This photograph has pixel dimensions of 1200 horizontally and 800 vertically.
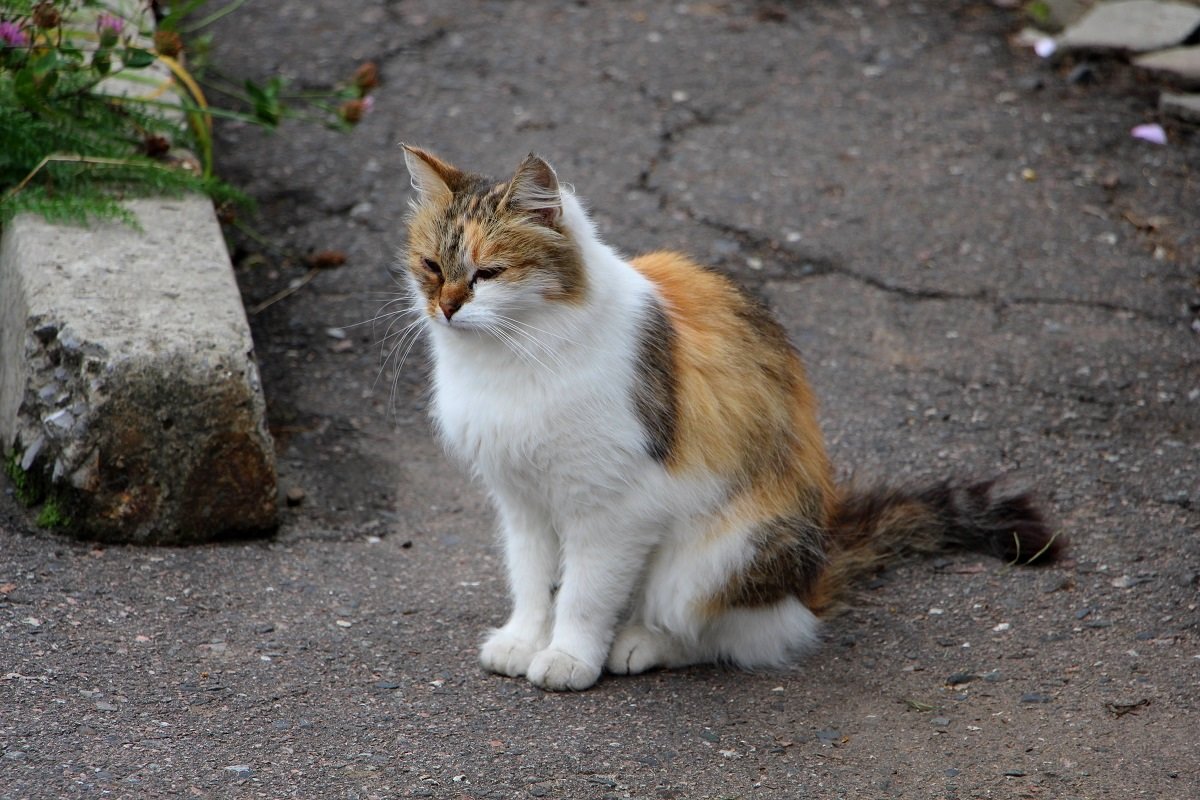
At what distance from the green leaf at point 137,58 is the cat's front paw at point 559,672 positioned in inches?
82.8

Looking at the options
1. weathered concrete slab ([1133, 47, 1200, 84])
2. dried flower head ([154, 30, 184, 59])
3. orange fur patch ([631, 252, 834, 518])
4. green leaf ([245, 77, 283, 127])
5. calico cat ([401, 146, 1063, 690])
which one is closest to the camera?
calico cat ([401, 146, 1063, 690])

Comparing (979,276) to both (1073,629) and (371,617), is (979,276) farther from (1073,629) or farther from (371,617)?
(371,617)

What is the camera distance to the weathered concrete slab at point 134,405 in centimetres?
330

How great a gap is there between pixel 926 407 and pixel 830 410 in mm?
310

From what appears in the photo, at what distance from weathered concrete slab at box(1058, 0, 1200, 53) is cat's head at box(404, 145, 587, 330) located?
4249 millimetres

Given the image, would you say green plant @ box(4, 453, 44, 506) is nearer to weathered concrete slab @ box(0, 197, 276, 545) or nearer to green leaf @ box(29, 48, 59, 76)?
weathered concrete slab @ box(0, 197, 276, 545)

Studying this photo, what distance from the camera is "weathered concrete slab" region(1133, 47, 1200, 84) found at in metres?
5.87

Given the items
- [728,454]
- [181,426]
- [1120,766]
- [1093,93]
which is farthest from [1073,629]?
[1093,93]

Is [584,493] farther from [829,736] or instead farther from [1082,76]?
[1082,76]

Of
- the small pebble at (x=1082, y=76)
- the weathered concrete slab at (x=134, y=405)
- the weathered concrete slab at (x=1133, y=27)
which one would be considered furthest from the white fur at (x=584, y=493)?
the weathered concrete slab at (x=1133, y=27)

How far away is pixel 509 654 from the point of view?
10.2 ft

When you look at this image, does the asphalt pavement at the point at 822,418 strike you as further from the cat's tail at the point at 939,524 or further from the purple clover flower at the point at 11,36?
the purple clover flower at the point at 11,36

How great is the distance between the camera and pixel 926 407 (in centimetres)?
429

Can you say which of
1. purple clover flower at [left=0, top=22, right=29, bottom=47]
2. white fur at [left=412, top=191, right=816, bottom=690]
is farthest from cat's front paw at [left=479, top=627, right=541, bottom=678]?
purple clover flower at [left=0, top=22, right=29, bottom=47]
